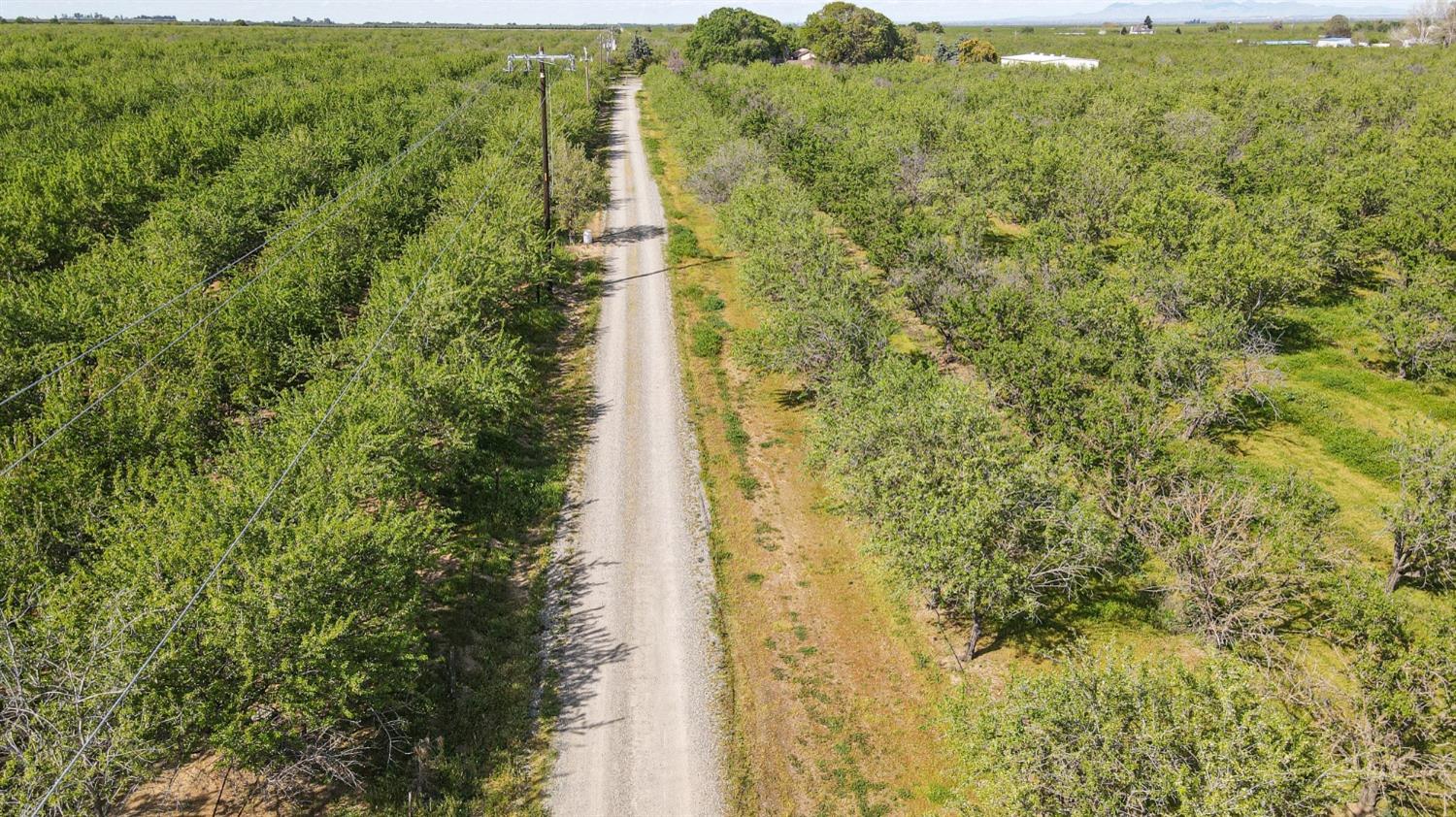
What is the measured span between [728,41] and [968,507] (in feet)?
494

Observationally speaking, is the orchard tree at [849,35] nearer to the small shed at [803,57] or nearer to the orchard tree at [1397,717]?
the small shed at [803,57]

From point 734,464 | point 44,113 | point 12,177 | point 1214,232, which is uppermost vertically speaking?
point 44,113

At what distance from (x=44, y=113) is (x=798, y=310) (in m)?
83.6

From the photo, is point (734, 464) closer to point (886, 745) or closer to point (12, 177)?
point (886, 745)

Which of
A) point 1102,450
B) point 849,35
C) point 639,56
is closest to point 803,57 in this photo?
point 849,35

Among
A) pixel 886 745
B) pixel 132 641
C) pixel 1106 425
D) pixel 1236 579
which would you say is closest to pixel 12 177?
pixel 132 641

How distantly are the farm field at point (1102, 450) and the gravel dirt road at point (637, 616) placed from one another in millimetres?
1432

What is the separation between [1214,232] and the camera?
4253 cm

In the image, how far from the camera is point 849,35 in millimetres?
160125

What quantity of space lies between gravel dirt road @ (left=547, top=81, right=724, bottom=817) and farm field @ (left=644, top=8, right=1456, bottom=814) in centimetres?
143

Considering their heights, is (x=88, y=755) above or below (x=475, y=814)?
above

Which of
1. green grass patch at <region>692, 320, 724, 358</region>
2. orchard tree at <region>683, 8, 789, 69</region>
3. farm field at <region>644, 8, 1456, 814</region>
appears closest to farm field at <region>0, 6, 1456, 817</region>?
farm field at <region>644, 8, 1456, 814</region>

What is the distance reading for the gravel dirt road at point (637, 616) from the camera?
69.6 ft

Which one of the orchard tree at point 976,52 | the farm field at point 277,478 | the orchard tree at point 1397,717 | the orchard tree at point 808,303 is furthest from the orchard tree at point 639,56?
the orchard tree at point 1397,717
